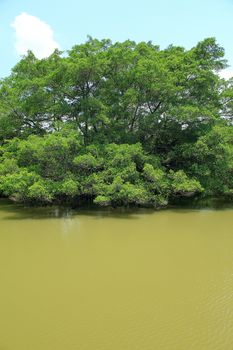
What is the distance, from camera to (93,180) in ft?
40.3

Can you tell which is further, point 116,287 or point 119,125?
point 119,125

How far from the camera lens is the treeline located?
1239 cm

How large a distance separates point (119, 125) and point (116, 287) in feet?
32.4

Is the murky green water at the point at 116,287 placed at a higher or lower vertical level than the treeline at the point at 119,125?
lower

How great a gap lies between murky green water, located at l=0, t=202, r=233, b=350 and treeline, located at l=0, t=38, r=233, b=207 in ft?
8.66

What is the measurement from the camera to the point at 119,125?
14.7 m

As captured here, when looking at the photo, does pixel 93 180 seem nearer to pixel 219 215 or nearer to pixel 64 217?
pixel 64 217

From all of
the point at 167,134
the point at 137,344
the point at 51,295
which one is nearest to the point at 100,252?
the point at 51,295

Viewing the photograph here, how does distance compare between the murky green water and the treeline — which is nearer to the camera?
the murky green water

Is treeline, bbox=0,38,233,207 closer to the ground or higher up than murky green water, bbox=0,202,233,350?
higher up

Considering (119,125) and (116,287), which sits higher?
(119,125)

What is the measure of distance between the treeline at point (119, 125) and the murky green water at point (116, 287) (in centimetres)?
264

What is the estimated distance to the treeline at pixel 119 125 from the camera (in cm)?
1239

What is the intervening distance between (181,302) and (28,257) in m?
3.62
